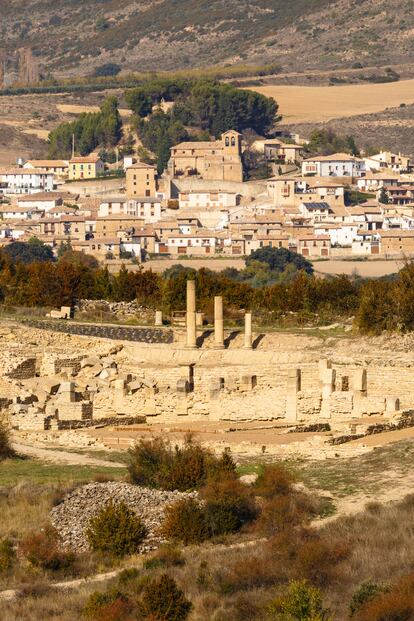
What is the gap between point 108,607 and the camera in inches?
838

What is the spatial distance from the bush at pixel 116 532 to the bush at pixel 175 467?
2.10 metres

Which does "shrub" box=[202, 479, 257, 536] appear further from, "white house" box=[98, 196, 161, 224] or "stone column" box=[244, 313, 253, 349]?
"white house" box=[98, 196, 161, 224]

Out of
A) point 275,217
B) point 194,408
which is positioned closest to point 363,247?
point 275,217

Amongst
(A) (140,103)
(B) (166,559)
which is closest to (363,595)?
(B) (166,559)

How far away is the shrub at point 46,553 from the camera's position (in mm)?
23641

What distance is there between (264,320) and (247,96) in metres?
109

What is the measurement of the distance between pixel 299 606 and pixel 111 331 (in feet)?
89.6

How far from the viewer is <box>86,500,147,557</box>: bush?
2412 cm

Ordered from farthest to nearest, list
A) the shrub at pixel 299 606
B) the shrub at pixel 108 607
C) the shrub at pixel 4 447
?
the shrub at pixel 4 447 < the shrub at pixel 108 607 < the shrub at pixel 299 606

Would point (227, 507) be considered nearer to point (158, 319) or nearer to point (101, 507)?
point (101, 507)

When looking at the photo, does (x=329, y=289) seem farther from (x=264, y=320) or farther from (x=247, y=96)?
(x=247, y=96)

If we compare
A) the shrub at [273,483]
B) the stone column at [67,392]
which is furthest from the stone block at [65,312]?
the shrub at [273,483]

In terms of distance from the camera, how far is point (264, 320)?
5009 cm

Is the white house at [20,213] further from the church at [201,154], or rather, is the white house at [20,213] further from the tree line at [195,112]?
the tree line at [195,112]
